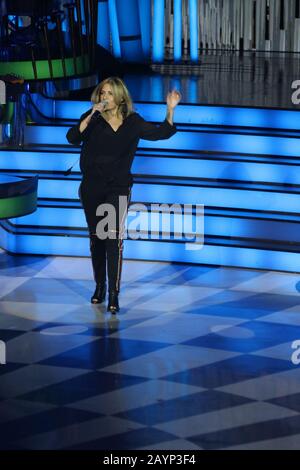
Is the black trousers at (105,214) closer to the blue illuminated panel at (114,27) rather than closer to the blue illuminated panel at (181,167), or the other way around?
the blue illuminated panel at (181,167)

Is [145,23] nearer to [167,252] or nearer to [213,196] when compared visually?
[213,196]

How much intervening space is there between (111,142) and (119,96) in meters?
0.25

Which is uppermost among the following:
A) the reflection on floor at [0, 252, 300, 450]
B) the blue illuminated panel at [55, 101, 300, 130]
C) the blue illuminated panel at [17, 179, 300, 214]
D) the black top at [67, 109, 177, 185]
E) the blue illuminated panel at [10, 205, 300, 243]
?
the black top at [67, 109, 177, 185]

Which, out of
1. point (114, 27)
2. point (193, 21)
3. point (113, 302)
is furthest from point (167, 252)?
point (193, 21)

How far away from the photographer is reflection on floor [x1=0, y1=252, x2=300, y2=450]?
198 inches

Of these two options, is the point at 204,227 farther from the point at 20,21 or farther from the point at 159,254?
the point at 20,21

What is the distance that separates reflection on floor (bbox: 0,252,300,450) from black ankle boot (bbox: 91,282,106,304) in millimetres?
67

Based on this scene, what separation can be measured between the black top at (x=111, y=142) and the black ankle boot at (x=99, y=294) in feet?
1.98

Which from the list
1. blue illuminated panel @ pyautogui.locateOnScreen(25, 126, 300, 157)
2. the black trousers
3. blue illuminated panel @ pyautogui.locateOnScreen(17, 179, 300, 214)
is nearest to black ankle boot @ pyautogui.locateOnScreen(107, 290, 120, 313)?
the black trousers

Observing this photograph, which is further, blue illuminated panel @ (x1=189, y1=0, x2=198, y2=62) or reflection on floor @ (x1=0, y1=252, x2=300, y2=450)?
blue illuminated panel @ (x1=189, y1=0, x2=198, y2=62)

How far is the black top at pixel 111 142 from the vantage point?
6574 mm

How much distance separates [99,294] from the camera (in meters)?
6.82

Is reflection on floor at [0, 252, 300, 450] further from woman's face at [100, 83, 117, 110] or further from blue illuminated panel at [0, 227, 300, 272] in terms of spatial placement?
woman's face at [100, 83, 117, 110]

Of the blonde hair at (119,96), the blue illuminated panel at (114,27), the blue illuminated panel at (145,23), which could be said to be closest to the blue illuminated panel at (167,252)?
the blonde hair at (119,96)
